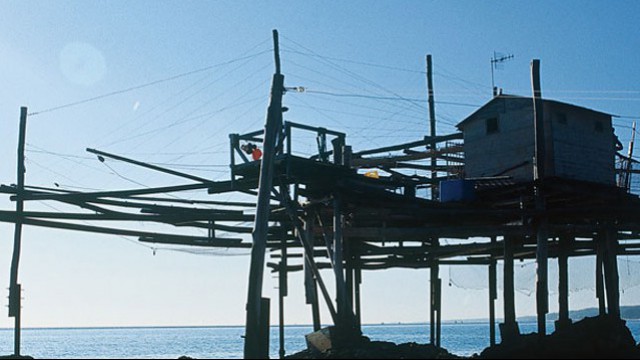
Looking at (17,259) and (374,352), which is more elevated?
(17,259)

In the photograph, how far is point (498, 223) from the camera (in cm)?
3347

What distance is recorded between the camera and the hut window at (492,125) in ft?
105

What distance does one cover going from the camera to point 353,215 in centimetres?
3111

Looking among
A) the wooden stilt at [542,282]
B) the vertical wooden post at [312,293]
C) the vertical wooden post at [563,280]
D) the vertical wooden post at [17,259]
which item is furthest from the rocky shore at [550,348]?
the vertical wooden post at [17,259]

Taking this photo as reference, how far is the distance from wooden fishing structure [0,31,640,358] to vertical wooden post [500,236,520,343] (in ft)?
0.14

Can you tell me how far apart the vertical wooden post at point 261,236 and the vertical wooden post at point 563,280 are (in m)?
13.3

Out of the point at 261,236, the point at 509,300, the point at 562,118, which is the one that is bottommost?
the point at 509,300

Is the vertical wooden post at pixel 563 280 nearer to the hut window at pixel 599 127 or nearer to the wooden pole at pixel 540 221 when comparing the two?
the wooden pole at pixel 540 221

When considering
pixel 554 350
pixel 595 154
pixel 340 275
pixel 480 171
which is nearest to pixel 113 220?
pixel 340 275

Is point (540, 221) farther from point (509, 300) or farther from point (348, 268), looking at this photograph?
point (348, 268)

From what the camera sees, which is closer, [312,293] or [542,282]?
[312,293]

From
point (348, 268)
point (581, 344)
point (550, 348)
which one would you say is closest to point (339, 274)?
point (348, 268)

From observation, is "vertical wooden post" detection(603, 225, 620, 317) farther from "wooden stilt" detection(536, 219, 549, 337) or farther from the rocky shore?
"wooden stilt" detection(536, 219, 549, 337)

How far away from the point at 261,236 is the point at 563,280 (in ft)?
52.2
